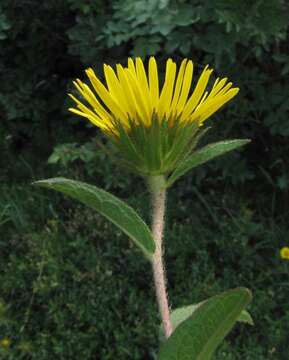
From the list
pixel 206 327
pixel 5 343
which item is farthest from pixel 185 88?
pixel 5 343

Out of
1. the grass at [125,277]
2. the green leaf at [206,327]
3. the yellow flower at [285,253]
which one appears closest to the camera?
the green leaf at [206,327]

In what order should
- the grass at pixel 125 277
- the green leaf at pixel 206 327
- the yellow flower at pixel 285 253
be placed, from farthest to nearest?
1. the yellow flower at pixel 285 253
2. the grass at pixel 125 277
3. the green leaf at pixel 206 327

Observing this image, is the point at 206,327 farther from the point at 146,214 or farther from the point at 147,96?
the point at 146,214

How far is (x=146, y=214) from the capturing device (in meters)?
2.71

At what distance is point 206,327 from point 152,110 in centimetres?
25

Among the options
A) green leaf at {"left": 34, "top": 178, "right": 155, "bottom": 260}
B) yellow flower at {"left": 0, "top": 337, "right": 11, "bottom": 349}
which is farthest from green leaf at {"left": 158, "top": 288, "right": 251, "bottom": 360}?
yellow flower at {"left": 0, "top": 337, "right": 11, "bottom": 349}

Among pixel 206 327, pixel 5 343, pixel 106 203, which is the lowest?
pixel 5 343

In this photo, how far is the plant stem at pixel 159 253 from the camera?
0.80 meters

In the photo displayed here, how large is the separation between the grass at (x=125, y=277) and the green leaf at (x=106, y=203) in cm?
149

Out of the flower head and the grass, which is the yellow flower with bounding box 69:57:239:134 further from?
the grass

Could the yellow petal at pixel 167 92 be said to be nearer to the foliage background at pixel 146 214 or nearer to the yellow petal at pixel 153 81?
the yellow petal at pixel 153 81

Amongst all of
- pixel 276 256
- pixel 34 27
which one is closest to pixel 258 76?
pixel 276 256

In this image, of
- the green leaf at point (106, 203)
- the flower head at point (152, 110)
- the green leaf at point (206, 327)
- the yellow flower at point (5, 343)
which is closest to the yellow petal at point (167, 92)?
the flower head at point (152, 110)

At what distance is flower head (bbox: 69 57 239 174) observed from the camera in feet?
2.49
